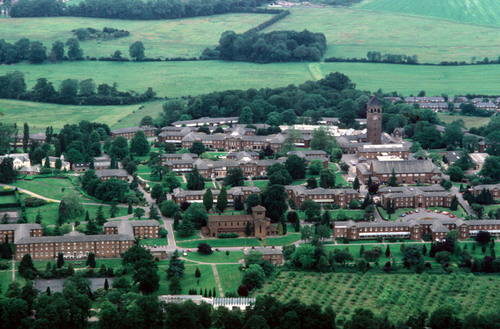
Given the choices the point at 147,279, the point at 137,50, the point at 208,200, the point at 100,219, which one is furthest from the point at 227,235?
the point at 137,50

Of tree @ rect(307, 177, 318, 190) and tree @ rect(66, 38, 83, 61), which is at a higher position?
tree @ rect(66, 38, 83, 61)

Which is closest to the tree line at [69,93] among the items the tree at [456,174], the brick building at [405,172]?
the brick building at [405,172]

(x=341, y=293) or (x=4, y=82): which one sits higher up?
(x=4, y=82)

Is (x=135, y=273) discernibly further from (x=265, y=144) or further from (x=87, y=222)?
(x=265, y=144)

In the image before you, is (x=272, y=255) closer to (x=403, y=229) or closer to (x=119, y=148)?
(x=403, y=229)

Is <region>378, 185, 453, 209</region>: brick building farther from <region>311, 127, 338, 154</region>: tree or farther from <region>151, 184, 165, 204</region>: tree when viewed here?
<region>151, 184, 165, 204</region>: tree

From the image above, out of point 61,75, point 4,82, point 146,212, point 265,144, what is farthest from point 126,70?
point 146,212

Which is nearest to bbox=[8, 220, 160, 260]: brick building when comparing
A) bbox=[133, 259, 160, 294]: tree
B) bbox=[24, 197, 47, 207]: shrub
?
bbox=[133, 259, 160, 294]: tree
